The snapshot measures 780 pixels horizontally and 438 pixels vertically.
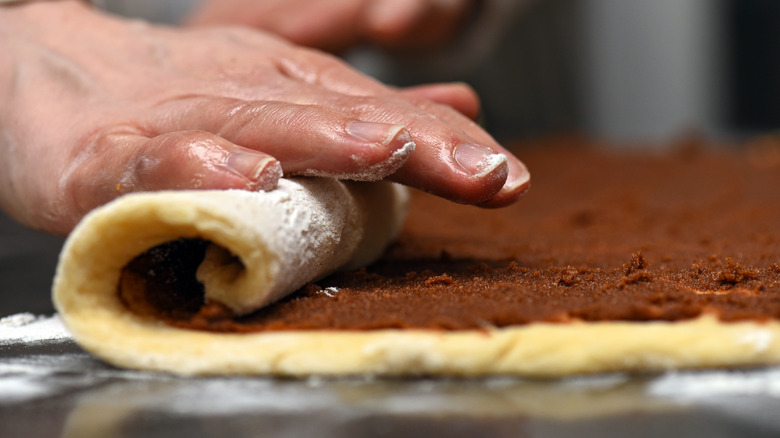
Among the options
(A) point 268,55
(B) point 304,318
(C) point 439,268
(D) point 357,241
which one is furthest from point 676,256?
(A) point 268,55

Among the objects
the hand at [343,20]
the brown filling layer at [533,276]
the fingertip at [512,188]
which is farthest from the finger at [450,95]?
the hand at [343,20]

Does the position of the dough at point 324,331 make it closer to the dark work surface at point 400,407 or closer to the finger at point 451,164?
the dark work surface at point 400,407

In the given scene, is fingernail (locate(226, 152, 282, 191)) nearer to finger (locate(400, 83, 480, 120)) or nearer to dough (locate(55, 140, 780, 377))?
dough (locate(55, 140, 780, 377))

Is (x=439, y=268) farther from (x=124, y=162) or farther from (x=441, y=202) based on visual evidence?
(x=441, y=202)

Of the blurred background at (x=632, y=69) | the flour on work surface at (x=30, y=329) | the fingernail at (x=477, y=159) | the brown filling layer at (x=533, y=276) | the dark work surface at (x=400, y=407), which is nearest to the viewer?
the dark work surface at (x=400, y=407)

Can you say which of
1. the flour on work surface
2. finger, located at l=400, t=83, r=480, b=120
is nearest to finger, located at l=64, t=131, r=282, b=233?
the flour on work surface

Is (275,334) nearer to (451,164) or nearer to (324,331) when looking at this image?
(324,331)
